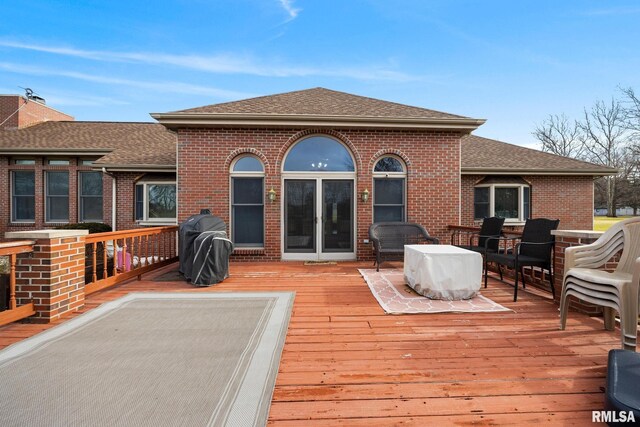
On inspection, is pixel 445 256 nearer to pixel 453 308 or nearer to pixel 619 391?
pixel 453 308

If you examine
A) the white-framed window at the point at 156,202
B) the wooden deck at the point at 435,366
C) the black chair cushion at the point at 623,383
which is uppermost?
the white-framed window at the point at 156,202

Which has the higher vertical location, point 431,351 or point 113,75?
point 113,75

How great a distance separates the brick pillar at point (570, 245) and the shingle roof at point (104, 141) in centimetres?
900

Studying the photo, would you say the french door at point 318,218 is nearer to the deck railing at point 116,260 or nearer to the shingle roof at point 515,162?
the deck railing at point 116,260

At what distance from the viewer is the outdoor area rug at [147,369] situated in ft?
5.80

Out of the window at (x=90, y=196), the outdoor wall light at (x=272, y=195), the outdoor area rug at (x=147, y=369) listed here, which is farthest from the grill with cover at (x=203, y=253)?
the window at (x=90, y=196)

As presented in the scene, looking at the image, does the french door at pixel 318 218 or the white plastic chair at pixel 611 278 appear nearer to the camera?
the white plastic chair at pixel 611 278

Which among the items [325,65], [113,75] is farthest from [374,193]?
[113,75]

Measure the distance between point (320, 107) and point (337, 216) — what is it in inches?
107

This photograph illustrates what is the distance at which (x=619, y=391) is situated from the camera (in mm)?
1675

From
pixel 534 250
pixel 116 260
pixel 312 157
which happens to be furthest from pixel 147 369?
pixel 312 157

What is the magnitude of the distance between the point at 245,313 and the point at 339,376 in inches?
66.2

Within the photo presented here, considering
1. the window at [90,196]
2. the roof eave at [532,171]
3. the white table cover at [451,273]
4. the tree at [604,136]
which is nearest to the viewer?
the white table cover at [451,273]

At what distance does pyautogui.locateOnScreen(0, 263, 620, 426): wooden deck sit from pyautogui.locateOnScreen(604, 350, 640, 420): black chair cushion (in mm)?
208
